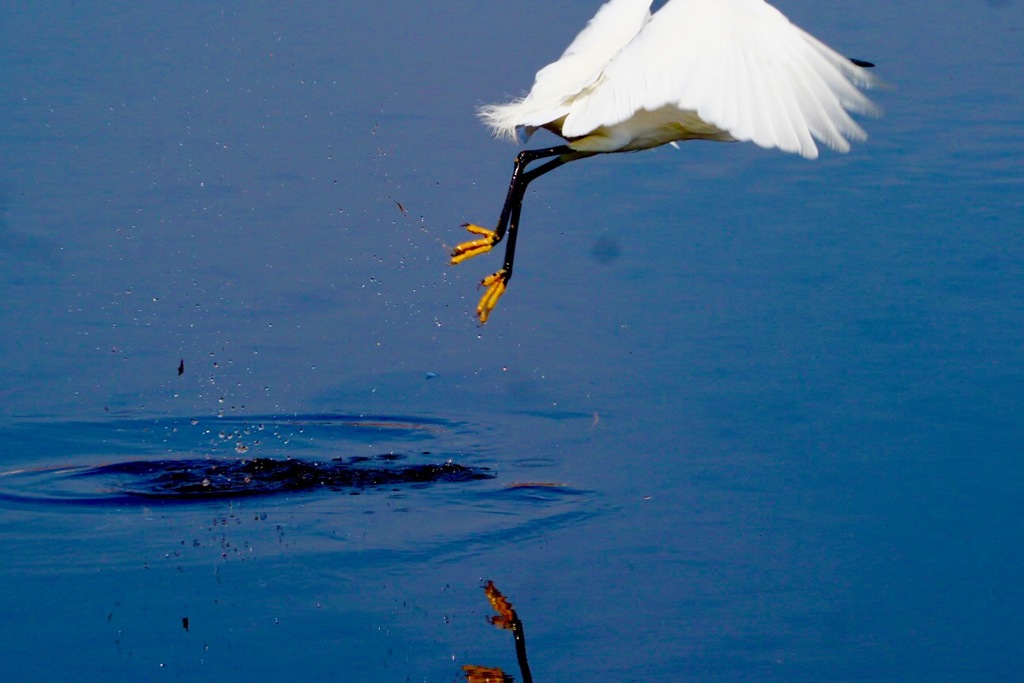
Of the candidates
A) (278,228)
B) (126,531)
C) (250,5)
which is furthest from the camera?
(250,5)

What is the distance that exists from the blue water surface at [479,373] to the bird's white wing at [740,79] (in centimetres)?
143

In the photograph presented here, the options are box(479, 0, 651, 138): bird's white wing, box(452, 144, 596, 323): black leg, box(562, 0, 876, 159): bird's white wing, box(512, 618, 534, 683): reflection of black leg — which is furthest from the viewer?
box(452, 144, 596, 323): black leg

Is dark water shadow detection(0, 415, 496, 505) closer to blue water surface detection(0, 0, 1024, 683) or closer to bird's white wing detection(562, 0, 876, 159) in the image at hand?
blue water surface detection(0, 0, 1024, 683)

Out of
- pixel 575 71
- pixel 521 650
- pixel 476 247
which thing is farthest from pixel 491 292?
pixel 521 650

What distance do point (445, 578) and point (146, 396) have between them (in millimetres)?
2147

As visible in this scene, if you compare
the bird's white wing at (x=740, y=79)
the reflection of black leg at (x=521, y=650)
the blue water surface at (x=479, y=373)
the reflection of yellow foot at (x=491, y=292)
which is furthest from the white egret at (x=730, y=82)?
the reflection of black leg at (x=521, y=650)

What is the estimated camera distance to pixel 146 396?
655 centimetres

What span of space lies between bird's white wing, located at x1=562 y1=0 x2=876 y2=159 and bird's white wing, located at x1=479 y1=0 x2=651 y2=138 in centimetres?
39

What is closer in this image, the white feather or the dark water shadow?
the white feather

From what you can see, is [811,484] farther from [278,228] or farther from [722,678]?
[278,228]

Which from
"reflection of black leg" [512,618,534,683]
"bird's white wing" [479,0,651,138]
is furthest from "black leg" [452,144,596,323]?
"reflection of black leg" [512,618,534,683]

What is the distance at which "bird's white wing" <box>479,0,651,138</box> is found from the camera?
5590 millimetres

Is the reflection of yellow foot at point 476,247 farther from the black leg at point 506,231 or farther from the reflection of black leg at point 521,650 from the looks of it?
the reflection of black leg at point 521,650

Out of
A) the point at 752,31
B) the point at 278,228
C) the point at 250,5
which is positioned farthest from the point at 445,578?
the point at 250,5
